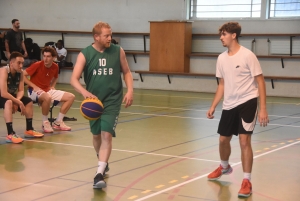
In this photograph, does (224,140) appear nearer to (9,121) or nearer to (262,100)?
(262,100)

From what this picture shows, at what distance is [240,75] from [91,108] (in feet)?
4.78

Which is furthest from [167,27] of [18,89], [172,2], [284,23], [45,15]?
[18,89]

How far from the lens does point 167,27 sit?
53.3 ft

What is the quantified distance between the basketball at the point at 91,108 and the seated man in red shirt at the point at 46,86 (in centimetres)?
332

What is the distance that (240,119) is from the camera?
5.16 m

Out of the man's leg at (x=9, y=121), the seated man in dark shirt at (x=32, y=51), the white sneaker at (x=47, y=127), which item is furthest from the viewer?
the seated man in dark shirt at (x=32, y=51)

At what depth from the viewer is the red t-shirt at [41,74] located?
8.58 meters

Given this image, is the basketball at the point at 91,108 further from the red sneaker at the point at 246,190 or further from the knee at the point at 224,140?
the red sneaker at the point at 246,190

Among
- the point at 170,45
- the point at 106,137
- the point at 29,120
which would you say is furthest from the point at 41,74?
the point at 170,45

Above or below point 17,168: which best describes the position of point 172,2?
above

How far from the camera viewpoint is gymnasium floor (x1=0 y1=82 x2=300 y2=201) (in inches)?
201

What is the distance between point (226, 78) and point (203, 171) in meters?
1.26

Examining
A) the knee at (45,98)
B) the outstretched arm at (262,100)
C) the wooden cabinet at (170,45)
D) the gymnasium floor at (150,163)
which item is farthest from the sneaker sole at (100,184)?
the wooden cabinet at (170,45)

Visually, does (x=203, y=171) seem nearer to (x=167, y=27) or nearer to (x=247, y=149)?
(x=247, y=149)
